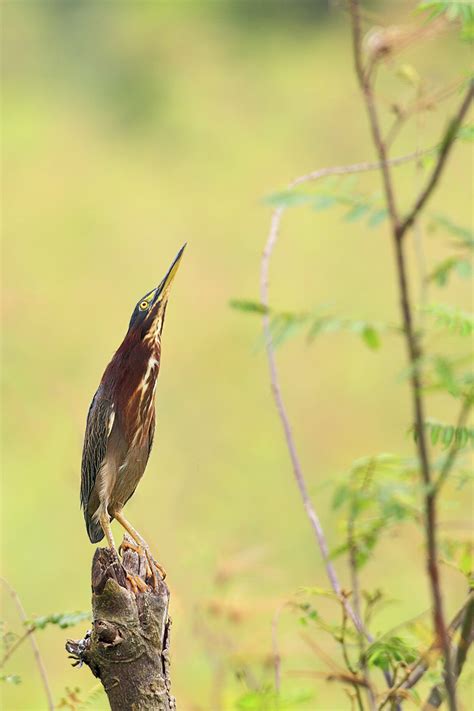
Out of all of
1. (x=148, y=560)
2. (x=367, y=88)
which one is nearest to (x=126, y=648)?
(x=148, y=560)

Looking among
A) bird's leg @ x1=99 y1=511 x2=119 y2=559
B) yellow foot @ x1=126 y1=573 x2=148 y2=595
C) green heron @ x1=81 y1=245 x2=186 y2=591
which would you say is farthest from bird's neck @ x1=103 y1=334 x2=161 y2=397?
yellow foot @ x1=126 y1=573 x2=148 y2=595

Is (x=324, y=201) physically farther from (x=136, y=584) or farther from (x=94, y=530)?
(x=94, y=530)

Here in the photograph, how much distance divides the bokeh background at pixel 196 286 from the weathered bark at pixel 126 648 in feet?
0.90

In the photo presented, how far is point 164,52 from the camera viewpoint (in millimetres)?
14477

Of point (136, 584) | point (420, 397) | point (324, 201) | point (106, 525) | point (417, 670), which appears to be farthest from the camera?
point (106, 525)

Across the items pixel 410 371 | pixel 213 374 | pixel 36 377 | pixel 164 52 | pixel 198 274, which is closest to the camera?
pixel 410 371

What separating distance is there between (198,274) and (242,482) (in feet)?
9.55

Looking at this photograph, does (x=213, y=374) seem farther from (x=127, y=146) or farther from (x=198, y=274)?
A: (x=127, y=146)

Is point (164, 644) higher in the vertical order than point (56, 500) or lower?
lower

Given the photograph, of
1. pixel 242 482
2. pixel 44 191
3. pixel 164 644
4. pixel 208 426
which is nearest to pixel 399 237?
pixel 164 644

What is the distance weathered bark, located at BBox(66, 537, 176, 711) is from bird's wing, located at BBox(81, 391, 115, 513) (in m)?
0.49

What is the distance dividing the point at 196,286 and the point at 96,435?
8.08 metres

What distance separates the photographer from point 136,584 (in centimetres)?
209

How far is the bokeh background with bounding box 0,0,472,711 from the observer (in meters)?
6.62
